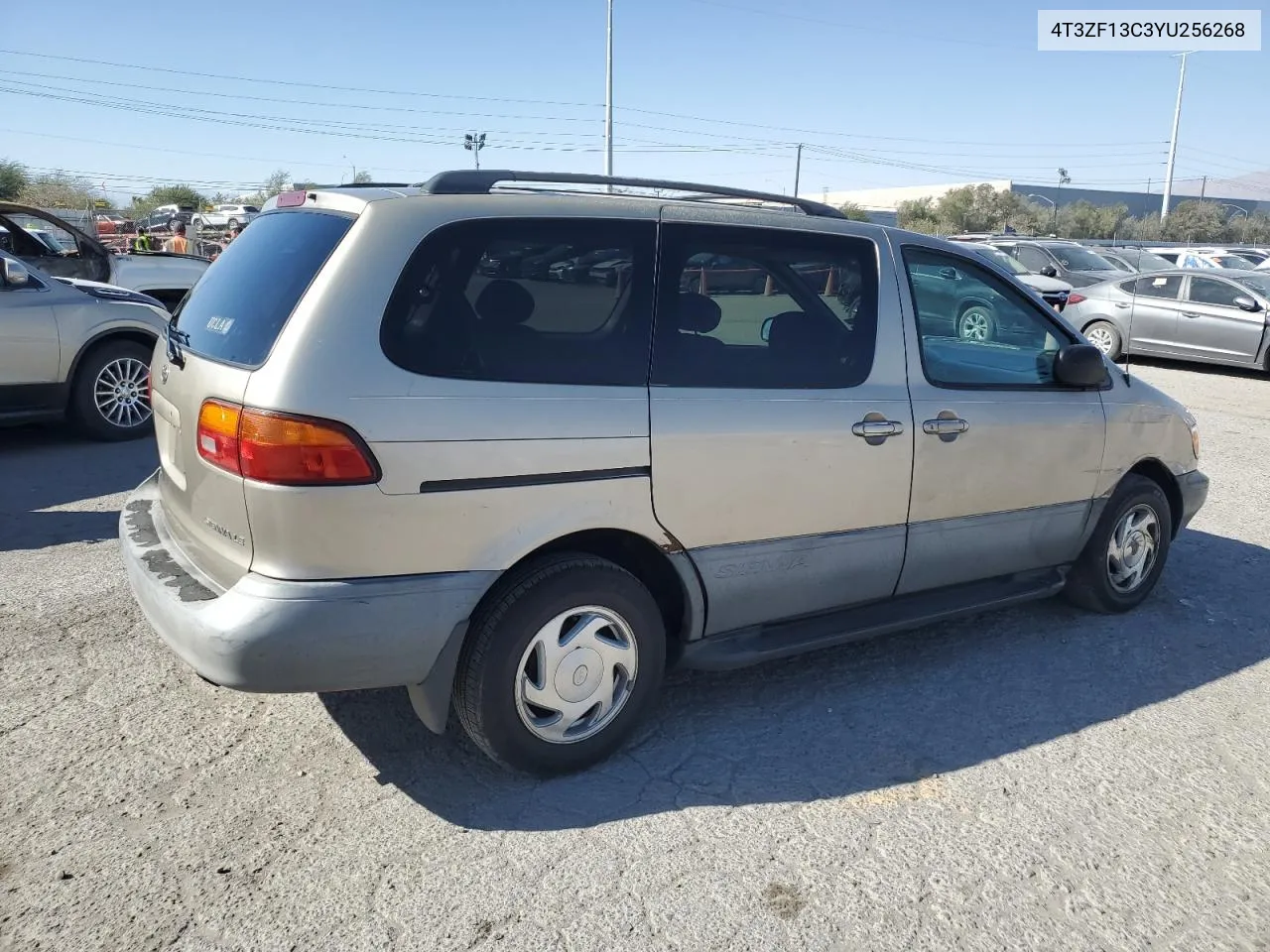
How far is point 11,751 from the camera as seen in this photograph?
3.27 meters

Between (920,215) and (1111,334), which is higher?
(920,215)

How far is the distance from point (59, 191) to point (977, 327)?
59.5 metres

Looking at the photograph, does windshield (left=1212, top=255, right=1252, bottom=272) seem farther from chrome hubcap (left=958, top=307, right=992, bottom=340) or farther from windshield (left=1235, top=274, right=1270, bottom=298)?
chrome hubcap (left=958, top=307, right=992, bottom=340)

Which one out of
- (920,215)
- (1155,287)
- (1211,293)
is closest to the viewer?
(1211,293)

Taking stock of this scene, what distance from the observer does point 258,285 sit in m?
3.15

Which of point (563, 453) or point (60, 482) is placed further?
point (60, 482)

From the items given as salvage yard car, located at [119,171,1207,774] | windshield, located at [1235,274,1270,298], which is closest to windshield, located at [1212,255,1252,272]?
windshield, located at [1235,274,1270,298]

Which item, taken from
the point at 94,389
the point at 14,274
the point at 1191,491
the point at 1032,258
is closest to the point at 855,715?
the point at 1191,491

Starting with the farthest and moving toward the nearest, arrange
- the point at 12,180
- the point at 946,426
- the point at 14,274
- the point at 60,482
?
the point at 12,180 < the point at 14,274 < the point at 60,482 < the point at 946,426

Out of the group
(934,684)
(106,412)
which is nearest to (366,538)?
(934,684)

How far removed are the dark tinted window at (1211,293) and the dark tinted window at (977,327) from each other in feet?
38.5

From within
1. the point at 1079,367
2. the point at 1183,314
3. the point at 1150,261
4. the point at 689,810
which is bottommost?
the point at 689,810

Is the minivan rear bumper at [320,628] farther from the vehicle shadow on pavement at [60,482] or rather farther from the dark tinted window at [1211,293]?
the dark tinted window at [1211,293]

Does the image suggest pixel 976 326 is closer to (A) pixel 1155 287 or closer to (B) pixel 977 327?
(B) pixel 977 327
